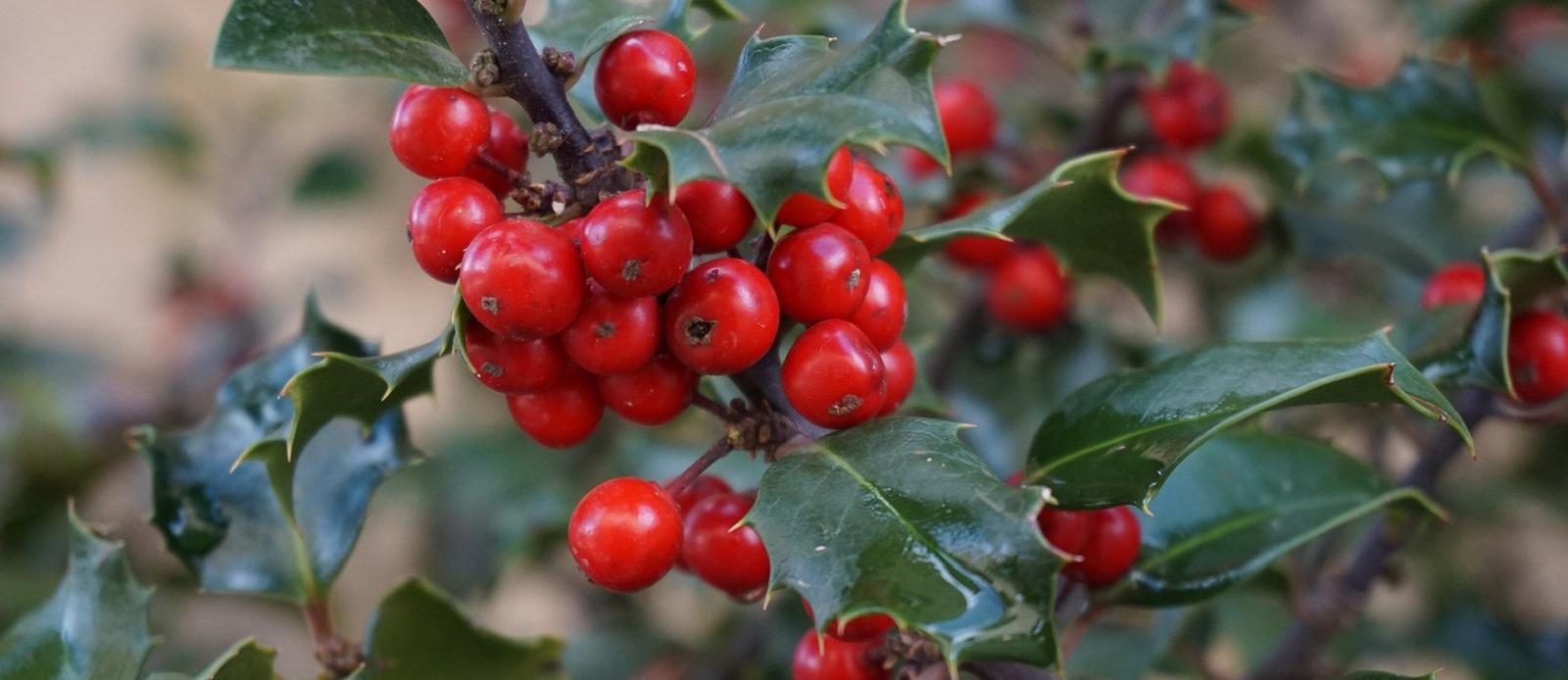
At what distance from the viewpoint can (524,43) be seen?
0.63 meters

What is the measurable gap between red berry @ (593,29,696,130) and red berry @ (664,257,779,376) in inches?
3.8

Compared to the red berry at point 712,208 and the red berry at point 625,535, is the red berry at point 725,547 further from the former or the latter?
the red berry at point 712,208

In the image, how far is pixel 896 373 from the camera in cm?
73

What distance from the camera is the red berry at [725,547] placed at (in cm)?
70

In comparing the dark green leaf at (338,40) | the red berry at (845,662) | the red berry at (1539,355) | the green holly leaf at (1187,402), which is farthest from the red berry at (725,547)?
the red berry at (1539,355)

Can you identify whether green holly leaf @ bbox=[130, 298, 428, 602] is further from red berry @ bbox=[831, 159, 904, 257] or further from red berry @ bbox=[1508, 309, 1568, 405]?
red berry @ bbox=[1508, 309, 1568, 405]

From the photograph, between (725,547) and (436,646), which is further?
(436,646)

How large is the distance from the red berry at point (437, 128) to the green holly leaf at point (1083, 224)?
0.86ft

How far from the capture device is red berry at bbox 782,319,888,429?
2.02ft

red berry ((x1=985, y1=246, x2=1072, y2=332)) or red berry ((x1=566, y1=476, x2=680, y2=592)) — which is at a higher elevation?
red berry ((x1=566, y1=476, x2=680, y2=592))

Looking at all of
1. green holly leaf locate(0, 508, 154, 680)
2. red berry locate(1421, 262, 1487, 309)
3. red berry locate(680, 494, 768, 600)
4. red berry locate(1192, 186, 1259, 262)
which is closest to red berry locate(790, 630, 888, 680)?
red berry locate(680, 494, 768, 600)

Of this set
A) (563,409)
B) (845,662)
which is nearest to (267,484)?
(563,409)

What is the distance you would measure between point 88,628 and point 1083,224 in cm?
71

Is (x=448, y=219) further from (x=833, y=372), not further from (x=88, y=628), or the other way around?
(x=88, y=628)
